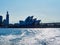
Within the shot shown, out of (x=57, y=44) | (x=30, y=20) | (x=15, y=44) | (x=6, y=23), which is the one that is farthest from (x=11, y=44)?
(x=6, y=23)

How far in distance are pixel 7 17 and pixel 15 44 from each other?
12420cm

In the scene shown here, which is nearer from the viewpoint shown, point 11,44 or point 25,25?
point 11,44

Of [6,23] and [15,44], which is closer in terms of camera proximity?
[15,44]

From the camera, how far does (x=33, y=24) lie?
4791 inches

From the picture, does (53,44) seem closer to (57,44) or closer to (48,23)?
(57,44)

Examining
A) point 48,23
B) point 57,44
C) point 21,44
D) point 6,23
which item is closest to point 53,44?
point 57,44

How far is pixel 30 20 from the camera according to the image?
399ft

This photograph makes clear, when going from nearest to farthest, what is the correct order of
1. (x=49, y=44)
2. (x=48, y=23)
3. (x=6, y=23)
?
(x=49, y=44)
(x=48, y=23)
(x=6, y=23)

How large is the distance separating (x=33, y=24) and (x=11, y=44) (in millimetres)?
106666

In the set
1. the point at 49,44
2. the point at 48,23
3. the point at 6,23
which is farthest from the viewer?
the point at 6,23

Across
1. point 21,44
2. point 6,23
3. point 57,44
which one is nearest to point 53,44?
point 57,44

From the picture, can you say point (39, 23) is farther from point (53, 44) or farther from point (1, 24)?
point (53, 44)

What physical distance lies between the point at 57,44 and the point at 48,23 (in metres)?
106

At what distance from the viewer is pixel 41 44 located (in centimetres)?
1523
